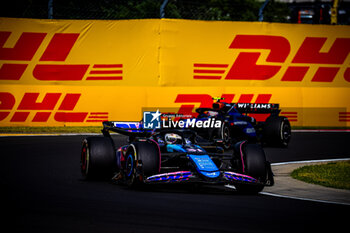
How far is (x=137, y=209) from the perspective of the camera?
8.28m

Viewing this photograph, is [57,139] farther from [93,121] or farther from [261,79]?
[261,79]

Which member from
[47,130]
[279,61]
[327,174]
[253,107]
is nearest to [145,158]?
[327,174]

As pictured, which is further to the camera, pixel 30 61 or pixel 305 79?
pixel 305 79

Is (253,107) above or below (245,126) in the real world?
→ above

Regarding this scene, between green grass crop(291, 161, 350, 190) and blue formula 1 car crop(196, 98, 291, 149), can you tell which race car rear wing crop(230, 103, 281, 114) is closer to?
blue formula 1 car crop(196, 98, 291, 149)

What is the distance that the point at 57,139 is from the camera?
746 inches

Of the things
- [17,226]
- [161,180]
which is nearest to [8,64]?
[161,180]

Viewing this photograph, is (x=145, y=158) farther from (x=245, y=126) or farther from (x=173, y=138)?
(x=245, y=126)

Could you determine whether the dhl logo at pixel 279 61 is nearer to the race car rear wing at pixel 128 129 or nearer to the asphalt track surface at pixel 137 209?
the race car rear wing at pixel 128 129

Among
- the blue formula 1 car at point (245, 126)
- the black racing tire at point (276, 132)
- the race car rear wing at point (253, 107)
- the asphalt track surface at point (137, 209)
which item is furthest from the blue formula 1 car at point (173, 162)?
the black racing tire at point (276, 132)

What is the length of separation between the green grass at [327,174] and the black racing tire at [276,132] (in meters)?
3.86

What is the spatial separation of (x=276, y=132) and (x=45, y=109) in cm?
715

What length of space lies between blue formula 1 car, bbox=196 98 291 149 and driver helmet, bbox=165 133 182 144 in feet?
19.4

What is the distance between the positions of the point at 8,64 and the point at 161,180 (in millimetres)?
12795
